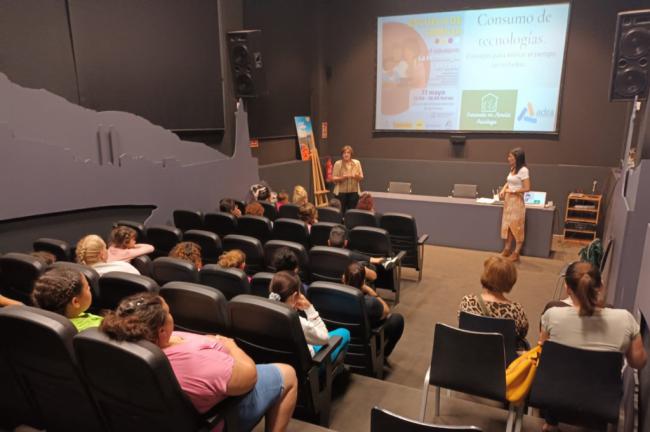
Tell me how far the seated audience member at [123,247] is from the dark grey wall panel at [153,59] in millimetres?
2056

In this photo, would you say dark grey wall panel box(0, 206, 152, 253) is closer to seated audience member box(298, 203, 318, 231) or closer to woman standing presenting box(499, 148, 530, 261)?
seated audience member box(298, 203, 318, 231)

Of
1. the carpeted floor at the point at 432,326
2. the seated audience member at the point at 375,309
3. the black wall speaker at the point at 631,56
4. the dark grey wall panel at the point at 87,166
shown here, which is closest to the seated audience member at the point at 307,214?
the carpeted floor at the point at 432,326

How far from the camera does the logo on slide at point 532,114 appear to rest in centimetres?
740

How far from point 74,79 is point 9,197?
4.91 feet

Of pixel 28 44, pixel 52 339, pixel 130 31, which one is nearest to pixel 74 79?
pixel 28 44

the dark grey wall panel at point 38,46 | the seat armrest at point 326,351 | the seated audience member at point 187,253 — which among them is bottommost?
the seat armrest at point 326,351

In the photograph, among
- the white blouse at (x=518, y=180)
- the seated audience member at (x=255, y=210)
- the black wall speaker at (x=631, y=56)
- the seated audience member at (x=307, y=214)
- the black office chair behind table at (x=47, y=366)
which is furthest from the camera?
the white blouse at (x=518, y=180)

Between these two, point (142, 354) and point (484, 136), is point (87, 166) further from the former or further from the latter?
point (484, 136)

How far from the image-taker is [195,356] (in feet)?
5.43

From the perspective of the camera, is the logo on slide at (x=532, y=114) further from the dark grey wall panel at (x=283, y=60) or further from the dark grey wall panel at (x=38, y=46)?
the dark grey wall panel at (x=38, y=46)

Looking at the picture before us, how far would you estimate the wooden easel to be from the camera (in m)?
8.91

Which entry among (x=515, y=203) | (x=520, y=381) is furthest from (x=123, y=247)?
(x=515, y=203)

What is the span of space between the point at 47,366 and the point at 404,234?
3692mm

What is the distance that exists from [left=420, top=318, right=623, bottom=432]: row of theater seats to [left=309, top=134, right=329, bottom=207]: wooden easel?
6.77 meters
